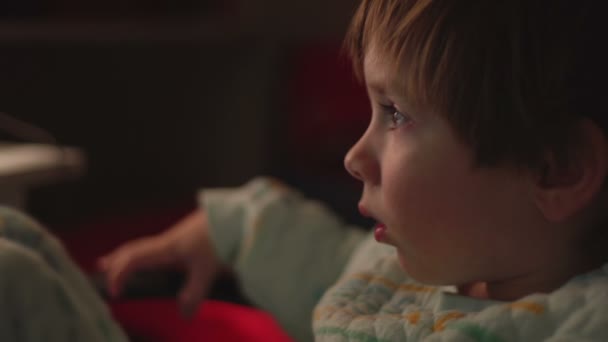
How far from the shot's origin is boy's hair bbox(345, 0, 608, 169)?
38cm

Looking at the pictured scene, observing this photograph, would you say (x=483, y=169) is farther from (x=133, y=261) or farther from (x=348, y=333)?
(x=133, y=261)

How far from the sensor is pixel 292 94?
6.16 ft

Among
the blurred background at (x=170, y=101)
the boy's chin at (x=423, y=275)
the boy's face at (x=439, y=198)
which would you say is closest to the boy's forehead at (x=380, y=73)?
the boy's face at (x=439, y=198)

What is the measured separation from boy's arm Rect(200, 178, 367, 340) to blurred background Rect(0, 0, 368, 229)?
0.85 metres

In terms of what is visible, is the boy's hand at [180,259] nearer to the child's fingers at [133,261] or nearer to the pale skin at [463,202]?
the child's fingers at [133,261]

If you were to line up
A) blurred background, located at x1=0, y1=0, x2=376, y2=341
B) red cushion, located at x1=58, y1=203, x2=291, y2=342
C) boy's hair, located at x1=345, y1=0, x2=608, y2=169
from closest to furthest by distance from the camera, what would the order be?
1. boy's hair, located at x1=345, y1=0, x2=608, y2=169
2. red cushion, located at x1=58, y1=203, x2=291, y2=342
3. blurred background, located at x1=0, y1=0, x2=376, y2=341

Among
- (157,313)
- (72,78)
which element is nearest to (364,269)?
(157,313)

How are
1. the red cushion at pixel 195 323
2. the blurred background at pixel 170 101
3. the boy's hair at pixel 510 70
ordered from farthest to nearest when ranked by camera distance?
the blurred background at pixel 170 101
the red cushion at pixel 195 323
the boy's hair at pixel 510 70

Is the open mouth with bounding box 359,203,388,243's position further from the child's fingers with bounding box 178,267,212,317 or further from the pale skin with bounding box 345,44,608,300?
the child's fingers with bounding box 178,267,212,317

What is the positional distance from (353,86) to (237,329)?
1.15 metres

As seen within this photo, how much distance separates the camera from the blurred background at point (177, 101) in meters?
1.69

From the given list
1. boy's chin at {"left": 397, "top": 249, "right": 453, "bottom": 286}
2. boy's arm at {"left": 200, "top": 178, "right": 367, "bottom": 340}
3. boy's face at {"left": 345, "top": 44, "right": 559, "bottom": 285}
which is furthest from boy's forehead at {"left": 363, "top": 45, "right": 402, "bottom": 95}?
boy's arm at {"left": 200, "top": 178, "right": 367, "bottom": 340}

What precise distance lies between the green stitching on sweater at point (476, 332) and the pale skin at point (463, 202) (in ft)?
0.15

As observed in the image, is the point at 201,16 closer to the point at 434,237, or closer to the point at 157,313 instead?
the point at 157,313
